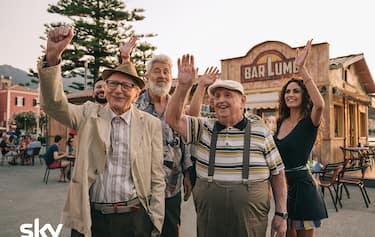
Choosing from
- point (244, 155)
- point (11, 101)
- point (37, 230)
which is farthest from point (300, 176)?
point (11, 101)

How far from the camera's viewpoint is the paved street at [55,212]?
4.39 m

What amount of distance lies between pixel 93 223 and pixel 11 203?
5.41 meters

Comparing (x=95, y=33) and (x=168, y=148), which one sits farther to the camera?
(x=95, y=33)

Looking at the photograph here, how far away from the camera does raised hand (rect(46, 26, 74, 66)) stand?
67.9 inches

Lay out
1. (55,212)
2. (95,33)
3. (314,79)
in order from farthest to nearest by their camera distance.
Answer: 1. (95,33)
2. (314,79)
3. (55,212)

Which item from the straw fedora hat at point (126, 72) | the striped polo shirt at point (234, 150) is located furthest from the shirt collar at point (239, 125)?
the straw fedora hat at point (126, 72)

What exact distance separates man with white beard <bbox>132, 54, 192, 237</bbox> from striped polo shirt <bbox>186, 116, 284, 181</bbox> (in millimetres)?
426

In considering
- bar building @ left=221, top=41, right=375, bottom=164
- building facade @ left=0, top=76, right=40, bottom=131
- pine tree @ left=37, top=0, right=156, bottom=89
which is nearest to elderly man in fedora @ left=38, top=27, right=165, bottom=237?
bar building @ left=221, top=41, right=375, bottom=164

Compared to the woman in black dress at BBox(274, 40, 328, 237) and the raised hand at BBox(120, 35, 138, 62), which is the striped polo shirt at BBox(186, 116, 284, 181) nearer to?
the woman in black dress at BBox(274, 40, 328, 237)

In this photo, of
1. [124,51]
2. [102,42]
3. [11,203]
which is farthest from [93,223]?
[102,42]

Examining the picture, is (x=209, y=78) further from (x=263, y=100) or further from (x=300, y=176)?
(x=263, y=100)

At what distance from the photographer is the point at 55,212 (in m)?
5.48

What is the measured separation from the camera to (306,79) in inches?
94.7

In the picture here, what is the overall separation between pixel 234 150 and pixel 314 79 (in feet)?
31.7
